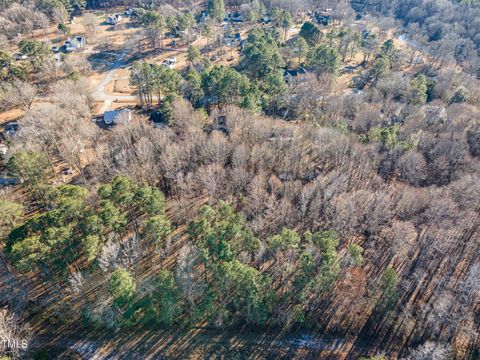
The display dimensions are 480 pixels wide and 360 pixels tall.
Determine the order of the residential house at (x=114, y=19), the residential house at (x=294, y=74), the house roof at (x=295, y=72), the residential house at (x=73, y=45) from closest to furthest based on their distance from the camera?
the residential house at (x=294, y=74)
the house roof at (x=295, y=72)
the residential house at (x=73, y=45)
the residential house at (x=114, y=19)

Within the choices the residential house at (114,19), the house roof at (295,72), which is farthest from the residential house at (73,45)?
the house roof at (295,72)

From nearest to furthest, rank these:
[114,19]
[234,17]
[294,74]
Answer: [294,74] < [114,19] < [234,17]

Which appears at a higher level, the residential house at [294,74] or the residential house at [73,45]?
the residential house at [73,45]

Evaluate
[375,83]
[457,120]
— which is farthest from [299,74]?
[457,120]

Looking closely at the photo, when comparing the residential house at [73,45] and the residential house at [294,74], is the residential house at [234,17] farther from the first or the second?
the residential house at [73,45]

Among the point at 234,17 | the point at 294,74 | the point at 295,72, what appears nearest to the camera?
the point at 294,74

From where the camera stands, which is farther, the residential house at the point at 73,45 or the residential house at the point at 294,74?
the residential house at the point at 73,45

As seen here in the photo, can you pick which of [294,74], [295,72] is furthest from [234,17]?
[294,74]

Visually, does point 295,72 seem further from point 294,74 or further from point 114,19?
point 114,19

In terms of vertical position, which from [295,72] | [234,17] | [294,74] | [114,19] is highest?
[114,19]

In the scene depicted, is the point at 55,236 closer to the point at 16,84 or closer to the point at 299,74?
the point at 16,84

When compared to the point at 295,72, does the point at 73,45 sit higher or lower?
higher
